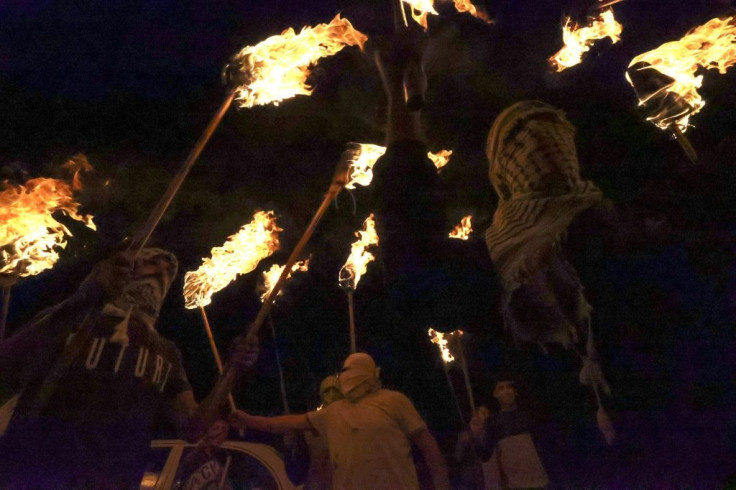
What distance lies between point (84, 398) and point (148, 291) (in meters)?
1.36

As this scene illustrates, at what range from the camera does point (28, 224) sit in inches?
199

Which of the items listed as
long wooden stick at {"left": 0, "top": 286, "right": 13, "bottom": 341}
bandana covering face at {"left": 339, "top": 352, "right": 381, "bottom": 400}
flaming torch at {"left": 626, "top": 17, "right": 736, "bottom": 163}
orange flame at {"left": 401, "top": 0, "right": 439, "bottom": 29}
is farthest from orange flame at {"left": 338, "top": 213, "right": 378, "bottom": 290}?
flaming torch at {"left": 626, "top": 17, "right": 736, "bottom": 163}

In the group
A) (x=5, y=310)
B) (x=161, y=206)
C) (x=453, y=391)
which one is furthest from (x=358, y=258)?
(x=5, y=310)

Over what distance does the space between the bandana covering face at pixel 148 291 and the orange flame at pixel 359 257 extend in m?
1.91

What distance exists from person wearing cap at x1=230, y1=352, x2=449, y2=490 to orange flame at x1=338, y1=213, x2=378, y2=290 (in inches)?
92.6

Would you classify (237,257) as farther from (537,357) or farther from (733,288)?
(733,288)

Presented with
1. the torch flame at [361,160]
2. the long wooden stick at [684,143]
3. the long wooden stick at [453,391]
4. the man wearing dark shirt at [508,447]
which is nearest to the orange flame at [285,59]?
the torch flame at [361,160]

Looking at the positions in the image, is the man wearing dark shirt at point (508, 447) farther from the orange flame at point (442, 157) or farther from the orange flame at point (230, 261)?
the orange flame at point (230, 261)

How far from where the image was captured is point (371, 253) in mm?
7441

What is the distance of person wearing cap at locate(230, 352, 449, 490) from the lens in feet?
11.9

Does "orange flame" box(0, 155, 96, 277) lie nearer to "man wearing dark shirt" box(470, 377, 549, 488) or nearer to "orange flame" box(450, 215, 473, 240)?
"orange flame" box(450, 215, 473, 240)

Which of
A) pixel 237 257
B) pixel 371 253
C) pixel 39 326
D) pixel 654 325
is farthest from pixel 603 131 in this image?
pixel 39 326

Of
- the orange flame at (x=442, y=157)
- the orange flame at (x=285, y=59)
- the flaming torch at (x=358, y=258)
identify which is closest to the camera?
the orange flame at (x=285, y=59)

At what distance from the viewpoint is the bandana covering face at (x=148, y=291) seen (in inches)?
209
